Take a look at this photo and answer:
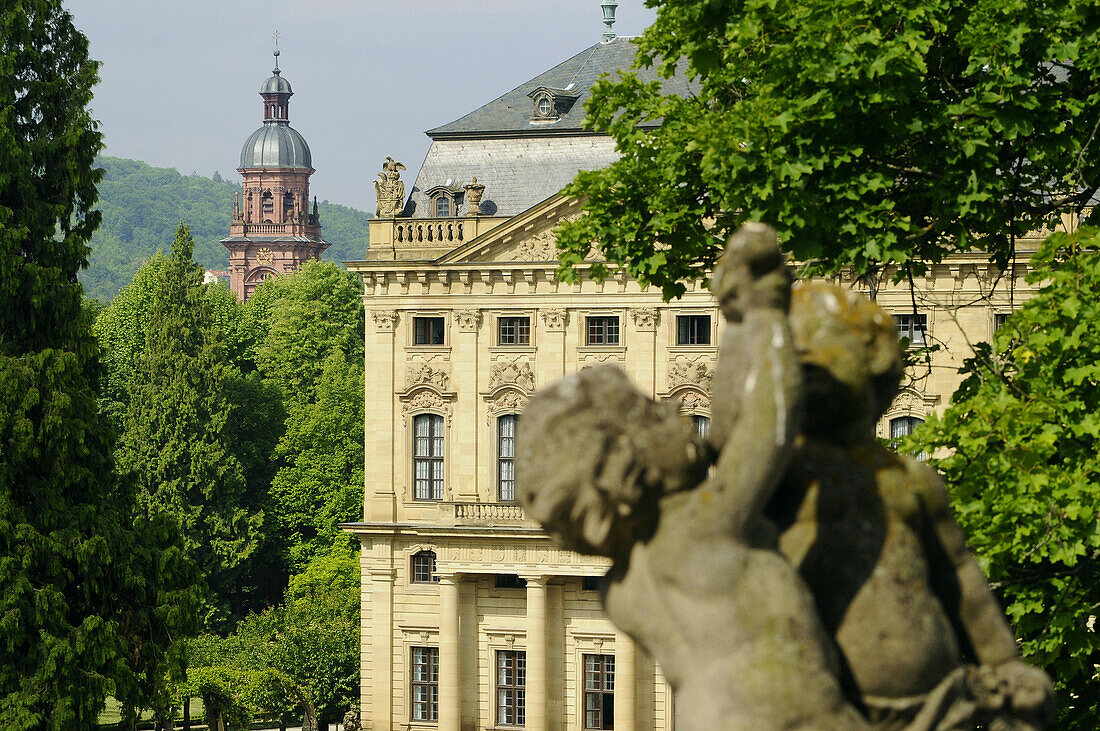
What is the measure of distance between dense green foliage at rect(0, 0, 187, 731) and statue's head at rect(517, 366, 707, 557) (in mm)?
21724

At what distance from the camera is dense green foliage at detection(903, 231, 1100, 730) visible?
44.8 ft

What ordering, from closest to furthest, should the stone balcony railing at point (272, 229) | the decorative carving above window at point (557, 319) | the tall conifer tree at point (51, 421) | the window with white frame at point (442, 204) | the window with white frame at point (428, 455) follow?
the tall conifer tree at point (51, 421)
the decorative carving above window at point (557, 319)
the window with white frame at point (428, 455)
the window with white frame at point (442, 204)
the stone balcony railing at point (272, 229)

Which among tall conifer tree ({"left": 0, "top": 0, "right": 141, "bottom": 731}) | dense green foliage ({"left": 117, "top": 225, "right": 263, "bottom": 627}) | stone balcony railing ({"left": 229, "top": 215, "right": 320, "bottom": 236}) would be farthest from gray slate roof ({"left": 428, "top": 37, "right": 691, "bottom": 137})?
stone balcony railing ({"left": 229, "top": 215, "right": 320, "bottom": 236})

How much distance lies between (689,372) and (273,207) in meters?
125

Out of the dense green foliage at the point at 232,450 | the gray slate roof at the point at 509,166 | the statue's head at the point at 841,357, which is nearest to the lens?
the statue's head at the point at 841,357

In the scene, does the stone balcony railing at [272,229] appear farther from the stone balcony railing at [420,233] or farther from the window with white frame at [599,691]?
the window with white frame at [599,691]

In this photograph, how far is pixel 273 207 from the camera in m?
165

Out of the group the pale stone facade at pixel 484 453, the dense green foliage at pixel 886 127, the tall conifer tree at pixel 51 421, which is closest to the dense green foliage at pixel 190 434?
the pale stone facade at pixel 484 453

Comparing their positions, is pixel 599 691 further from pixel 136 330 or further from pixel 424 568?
pixel 136 330

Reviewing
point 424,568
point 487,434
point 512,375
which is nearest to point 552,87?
point 512,375

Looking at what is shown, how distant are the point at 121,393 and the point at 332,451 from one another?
349 inches

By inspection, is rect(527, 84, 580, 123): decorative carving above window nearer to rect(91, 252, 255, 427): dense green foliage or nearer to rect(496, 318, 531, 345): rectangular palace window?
rect(496, 318, 531, 345): rectangular palace window

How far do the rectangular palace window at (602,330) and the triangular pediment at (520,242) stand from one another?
79.5 inches

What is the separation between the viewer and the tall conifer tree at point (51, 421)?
25797 millimetres
